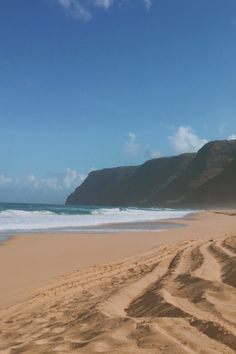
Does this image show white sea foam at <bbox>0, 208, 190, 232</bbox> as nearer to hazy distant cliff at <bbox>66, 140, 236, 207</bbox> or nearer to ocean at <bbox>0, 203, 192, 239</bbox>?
ocean at <bbox>0, 203, 192, 239</bbox>

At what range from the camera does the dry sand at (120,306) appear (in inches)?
143


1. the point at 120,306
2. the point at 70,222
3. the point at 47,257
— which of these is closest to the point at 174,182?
the point at 70,222

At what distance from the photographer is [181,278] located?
6488 millimetres

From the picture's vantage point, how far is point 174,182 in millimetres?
144750

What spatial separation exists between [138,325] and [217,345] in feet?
2.78

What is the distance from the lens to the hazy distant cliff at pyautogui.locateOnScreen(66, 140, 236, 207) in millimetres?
115188

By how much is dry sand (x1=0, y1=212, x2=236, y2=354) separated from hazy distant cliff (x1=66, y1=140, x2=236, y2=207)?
100m

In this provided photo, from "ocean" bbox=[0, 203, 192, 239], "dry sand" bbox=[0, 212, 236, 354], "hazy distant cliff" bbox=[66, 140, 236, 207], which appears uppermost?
"hazy distant cliff" bbox=[66, 140, 236, 207]

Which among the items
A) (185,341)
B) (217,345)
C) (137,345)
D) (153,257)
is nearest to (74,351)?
(137,345)

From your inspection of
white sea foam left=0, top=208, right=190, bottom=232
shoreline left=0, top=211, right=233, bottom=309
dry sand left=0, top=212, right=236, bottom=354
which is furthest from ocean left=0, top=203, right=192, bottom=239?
dry sand left=0, top=212, right=236, bottom=354

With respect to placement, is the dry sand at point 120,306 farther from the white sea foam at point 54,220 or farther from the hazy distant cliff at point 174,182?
the hazy distant cliff at point 174,182

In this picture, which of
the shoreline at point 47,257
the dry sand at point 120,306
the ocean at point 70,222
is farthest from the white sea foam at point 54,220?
the dry sand at point 120,306

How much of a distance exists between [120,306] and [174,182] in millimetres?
140613

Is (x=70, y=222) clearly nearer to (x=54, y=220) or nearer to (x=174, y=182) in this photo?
(x=54, y=220)
